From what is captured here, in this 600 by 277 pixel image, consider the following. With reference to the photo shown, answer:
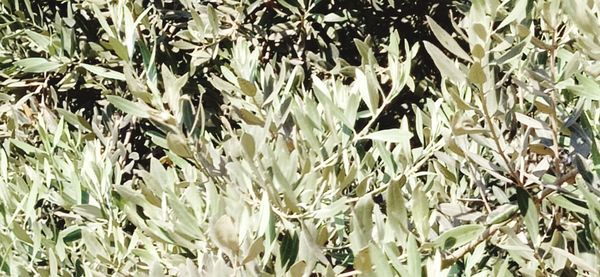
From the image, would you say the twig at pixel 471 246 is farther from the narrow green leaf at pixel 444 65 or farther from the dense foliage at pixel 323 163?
the narrow green leaf at pixel 444 65

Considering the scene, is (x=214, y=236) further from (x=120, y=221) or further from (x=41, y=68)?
(x=41, y=68)

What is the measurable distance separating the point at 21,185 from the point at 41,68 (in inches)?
19.8

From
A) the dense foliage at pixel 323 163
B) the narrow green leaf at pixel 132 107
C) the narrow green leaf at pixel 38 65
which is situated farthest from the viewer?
the narrow green leaf at pixel 38 65

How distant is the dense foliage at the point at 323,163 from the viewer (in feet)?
3.35

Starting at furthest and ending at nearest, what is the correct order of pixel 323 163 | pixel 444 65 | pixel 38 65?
pixel 38 65 → pixel 323 163 → pixel 444 65

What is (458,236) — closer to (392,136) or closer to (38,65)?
(392,136)

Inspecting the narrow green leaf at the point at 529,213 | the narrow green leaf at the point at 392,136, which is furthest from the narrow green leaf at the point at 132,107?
the narrow green leaf at the point at 529,213

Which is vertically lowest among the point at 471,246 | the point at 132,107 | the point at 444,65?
the point at 471,246

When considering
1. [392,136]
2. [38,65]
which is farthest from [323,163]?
[38,65]

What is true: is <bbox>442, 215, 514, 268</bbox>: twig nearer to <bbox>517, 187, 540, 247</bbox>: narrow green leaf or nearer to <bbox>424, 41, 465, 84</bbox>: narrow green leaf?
<bbox>517, 187, 540, 247</bbox>: narrow green leaf

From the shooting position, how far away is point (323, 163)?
1.27 m

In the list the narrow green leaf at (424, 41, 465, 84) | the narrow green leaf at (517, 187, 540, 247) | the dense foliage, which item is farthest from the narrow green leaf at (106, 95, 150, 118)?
the narrow green leaf at (517, 187, 540, 247)

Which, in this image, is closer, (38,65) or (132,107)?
(132,107)

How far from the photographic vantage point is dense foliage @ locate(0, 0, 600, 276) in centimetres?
102
